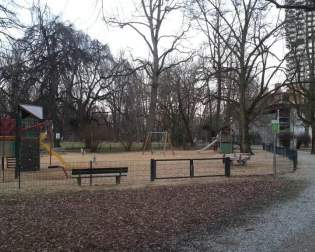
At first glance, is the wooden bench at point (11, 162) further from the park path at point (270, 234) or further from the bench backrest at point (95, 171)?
the park path at point (270, 234)

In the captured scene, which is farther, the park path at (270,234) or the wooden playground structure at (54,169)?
the wooden playground structure at (54,169)

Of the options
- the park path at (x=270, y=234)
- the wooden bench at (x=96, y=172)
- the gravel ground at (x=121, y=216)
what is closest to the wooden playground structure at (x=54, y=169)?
the wooden bench at (x=96, y=172)

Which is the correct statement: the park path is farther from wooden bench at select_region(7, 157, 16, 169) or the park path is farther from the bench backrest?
wooden bench at select_region(7, 157, 16, 169)

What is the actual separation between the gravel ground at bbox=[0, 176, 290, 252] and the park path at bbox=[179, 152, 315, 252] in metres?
0.45

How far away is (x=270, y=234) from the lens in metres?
8.39

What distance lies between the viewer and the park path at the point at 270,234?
7422mm

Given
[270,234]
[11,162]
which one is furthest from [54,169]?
[270,234]

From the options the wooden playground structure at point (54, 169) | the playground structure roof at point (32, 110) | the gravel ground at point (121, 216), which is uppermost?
the playground structure roof at point (32, 110)

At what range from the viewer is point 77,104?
199ft

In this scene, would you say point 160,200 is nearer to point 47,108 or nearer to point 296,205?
point 296,205

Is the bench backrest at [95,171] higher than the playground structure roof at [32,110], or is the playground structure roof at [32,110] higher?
the playground structure roof at [32,110]

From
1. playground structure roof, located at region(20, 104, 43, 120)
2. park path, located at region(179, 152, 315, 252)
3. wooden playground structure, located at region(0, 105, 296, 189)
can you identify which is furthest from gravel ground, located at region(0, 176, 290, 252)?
playground structure roof, located at region(20, 104, 43, 120)

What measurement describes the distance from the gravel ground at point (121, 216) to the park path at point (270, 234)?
1.47ft

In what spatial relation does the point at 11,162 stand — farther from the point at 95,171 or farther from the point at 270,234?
the point at 270,234
